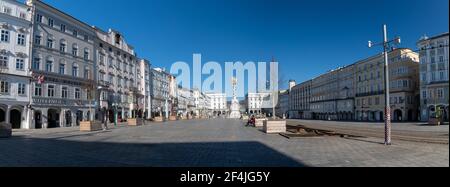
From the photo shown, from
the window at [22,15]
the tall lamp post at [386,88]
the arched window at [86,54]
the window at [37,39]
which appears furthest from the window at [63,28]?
the tall lamp post at [386,88]

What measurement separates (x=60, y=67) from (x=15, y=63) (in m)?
7.82

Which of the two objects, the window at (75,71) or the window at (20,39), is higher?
the window at (20,39)

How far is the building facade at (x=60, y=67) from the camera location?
39719mm

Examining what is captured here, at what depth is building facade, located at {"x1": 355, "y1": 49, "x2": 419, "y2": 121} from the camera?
217 ft

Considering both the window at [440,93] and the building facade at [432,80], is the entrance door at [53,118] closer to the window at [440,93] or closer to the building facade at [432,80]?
the building facade at [432,80]

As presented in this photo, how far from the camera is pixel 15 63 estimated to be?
3647 centimetres

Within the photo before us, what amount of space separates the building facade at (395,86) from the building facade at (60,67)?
192 ft

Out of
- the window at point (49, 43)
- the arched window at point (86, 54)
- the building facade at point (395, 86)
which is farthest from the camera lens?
the building facade at point (395, 86)

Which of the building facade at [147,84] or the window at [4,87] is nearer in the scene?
the window at [4,87]

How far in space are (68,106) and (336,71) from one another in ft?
264
